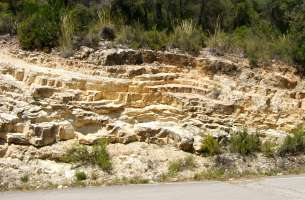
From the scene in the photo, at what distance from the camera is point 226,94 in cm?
1464

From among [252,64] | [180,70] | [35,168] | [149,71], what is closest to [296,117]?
[252,64]

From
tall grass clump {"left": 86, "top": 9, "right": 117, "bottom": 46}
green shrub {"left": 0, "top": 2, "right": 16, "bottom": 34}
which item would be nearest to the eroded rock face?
tall grass clump {"left": 86, "top": 9, "right": 117, "bottom": 46}

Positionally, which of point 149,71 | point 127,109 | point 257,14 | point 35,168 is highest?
point 257,14

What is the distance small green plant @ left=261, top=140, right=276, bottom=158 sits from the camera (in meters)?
13.6

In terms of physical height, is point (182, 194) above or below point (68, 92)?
below

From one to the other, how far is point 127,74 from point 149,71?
2.32 ft

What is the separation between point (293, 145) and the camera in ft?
45.2

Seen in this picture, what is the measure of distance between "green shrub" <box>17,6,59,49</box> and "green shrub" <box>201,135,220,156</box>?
552 cm

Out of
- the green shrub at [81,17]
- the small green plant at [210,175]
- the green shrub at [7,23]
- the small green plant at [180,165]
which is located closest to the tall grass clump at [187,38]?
the green shrub at [81,17]

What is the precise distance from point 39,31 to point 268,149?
294 inches

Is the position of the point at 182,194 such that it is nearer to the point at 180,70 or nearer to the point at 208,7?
the point at 180,70

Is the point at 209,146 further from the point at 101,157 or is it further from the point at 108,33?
the point at 108,33

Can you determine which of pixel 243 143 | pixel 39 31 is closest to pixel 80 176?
pixel 243 143

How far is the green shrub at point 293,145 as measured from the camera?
13766 mm
